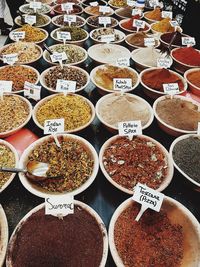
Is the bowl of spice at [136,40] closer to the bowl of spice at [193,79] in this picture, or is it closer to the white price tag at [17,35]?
the bowl of spice at [193,79]

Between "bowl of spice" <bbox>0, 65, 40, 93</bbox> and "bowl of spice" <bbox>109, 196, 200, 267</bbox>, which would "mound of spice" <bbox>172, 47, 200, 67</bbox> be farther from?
"bowl of spice" <bbox>109, 196, 200, 267</bbox>

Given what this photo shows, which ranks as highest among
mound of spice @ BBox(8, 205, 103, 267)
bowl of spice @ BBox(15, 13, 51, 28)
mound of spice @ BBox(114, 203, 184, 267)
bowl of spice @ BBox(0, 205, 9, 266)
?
bowl of spice @ BBox(15, 13, 51, 28)

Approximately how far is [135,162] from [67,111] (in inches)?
22.8

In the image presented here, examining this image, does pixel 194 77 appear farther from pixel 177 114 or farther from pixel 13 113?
pixel 13 113

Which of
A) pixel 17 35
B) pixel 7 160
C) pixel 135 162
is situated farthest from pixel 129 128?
pixel 17 35

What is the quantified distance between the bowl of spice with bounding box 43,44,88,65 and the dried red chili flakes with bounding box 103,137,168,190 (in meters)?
0.98

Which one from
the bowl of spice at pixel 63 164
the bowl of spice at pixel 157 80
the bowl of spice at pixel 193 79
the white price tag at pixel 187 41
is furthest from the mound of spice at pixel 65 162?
the white price tag at pixel 187 41

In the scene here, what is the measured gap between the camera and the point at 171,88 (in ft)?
6.46

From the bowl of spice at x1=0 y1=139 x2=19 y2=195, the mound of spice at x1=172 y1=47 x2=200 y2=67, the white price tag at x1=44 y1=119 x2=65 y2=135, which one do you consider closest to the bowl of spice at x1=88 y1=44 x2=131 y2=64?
the mound of spice at x1=172 y1=47 x2=200 y2=67

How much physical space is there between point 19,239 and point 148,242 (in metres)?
0.58

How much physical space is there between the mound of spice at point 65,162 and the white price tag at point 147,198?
0.93 ft

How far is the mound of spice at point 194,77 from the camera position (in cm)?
212

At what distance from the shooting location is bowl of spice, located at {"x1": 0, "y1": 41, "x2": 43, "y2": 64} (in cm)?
225

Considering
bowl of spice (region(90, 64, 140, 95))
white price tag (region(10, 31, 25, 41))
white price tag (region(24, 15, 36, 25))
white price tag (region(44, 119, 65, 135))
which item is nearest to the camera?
white price tag (region(44, 119, 65, 135))
